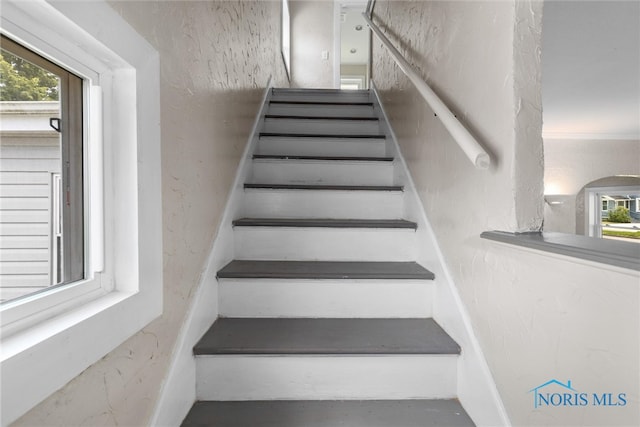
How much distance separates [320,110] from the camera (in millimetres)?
2547

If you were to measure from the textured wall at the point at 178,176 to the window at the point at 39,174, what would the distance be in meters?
0.19

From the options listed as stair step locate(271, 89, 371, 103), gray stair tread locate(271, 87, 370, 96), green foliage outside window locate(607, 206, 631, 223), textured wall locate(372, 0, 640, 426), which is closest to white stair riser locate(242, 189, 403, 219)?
textured wall locate(372, 0, 640, 426)

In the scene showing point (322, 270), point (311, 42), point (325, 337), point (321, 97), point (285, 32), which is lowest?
point (325, 337)

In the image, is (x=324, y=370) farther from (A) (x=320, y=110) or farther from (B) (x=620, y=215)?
(B) (x=620, y=215)

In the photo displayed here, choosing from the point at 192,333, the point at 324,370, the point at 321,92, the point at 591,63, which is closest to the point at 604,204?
the point at 591,63

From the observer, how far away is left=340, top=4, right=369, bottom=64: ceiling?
5003 mm

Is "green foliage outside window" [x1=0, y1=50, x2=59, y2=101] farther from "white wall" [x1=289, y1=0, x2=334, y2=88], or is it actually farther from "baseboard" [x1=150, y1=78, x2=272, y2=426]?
"white wall" [x1=289, y1=0, x2=334, y2=88]

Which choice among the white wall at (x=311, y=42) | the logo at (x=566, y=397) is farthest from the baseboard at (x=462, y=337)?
the white wall at (x=311, y=42)

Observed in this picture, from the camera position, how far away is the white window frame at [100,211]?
431 mm

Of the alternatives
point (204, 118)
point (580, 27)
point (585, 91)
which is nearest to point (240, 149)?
point (204, 118)

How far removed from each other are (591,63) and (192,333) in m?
2.73

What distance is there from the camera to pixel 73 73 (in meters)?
0.56

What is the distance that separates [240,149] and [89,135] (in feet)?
3.19

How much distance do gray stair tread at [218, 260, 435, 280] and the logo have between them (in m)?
0.51
